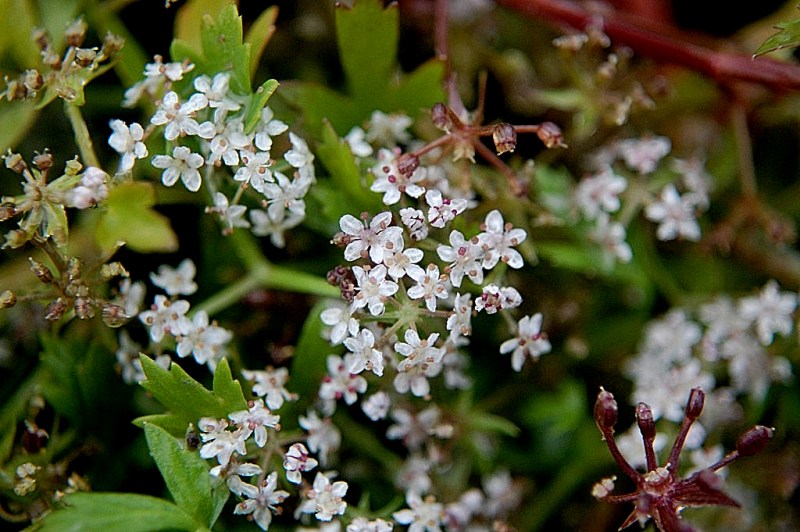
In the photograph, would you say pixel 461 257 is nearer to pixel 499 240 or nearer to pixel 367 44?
pixel 499 240

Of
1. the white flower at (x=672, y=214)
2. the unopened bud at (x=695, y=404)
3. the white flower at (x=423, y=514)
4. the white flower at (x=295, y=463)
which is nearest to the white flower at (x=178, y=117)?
the white flower at (x=295, y=463)

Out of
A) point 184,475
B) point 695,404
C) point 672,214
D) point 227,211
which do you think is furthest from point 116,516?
point 672,214

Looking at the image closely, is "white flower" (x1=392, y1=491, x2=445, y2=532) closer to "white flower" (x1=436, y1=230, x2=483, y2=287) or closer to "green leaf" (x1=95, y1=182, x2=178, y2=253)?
"white flower" (x1=436, y1=230, x2=483, y2=287)

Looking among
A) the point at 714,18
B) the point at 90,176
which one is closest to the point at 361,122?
the point at 90,176

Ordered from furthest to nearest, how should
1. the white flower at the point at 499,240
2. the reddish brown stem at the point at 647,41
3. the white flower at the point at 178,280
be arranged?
the reddish brown stem at the point at 647,41 < the white flower at the point at 178,280 < the white flower at the point at 499,240

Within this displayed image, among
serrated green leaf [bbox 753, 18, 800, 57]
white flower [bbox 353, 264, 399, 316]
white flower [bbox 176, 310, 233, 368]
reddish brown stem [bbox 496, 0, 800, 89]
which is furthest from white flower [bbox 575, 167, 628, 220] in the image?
white flower [bbox 176, 310, 233, 368]

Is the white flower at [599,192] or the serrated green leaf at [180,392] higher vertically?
the serrated green leaf at [180,392]

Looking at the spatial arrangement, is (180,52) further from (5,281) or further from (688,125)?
(688,125)

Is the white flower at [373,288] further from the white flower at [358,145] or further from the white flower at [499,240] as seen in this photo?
the white flower at [358,145]
